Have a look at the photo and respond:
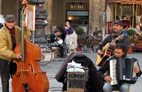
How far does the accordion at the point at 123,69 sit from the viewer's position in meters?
5.21

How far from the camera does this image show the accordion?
521 cm

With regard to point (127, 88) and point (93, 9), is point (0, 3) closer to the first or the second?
point (93, 9)

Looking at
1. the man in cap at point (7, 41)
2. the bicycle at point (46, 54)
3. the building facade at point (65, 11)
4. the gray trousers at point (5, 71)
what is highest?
the building facade at point (65, 11)

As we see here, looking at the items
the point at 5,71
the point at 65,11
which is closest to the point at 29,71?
the point at 5,71

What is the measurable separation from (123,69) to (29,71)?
1.70 meters

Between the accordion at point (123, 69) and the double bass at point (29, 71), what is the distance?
1.34 meters

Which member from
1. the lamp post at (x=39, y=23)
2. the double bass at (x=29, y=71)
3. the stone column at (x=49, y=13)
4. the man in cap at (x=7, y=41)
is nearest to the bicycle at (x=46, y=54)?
the lamp post at (x=39, y=23)

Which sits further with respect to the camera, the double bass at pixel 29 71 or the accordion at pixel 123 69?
the double bass at pixel 29 71

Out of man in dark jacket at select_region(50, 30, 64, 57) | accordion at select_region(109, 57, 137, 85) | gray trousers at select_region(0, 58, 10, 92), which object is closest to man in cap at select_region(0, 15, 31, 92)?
gray trousers at select_region(0, 58, 10, 92)

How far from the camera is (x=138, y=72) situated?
17.5 feet

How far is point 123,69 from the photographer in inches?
205

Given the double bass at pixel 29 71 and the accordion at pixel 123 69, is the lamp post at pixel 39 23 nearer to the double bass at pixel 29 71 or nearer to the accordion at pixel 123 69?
the double bass at pixel 29 71

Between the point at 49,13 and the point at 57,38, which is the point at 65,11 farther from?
the point at 57,38

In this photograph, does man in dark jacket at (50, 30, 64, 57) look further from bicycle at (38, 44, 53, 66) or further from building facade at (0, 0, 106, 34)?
building facade at (0, 0, 106, 34)
